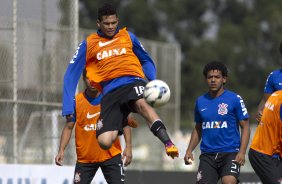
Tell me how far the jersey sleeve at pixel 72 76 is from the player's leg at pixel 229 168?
2336mm

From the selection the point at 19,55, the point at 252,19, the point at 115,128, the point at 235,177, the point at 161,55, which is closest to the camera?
the point at 115,128

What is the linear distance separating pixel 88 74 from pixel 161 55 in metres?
13.4

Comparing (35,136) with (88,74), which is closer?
(88,74)

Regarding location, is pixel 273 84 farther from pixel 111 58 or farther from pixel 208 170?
pixel 111 58

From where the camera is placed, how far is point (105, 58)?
12.1 m

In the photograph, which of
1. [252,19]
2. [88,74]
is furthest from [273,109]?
[252,19]

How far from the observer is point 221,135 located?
1361cm

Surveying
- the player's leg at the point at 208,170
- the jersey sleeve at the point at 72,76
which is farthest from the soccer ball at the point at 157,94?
the player's leg at the point at 208,170

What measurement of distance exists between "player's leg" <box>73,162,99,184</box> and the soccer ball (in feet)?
7.47

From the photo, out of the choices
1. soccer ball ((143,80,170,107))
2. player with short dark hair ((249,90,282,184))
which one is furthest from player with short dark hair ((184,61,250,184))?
soccer ball ((143,80,170,107))

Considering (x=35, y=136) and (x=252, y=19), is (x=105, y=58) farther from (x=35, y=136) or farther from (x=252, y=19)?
(x=252, y=19)

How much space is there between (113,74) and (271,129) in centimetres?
199

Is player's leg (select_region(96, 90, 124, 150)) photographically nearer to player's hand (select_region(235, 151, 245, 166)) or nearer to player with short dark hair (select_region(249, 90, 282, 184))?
player with short dark hair (select_region(249, 90, 282, 184))

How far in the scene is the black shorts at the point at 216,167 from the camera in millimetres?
13531
